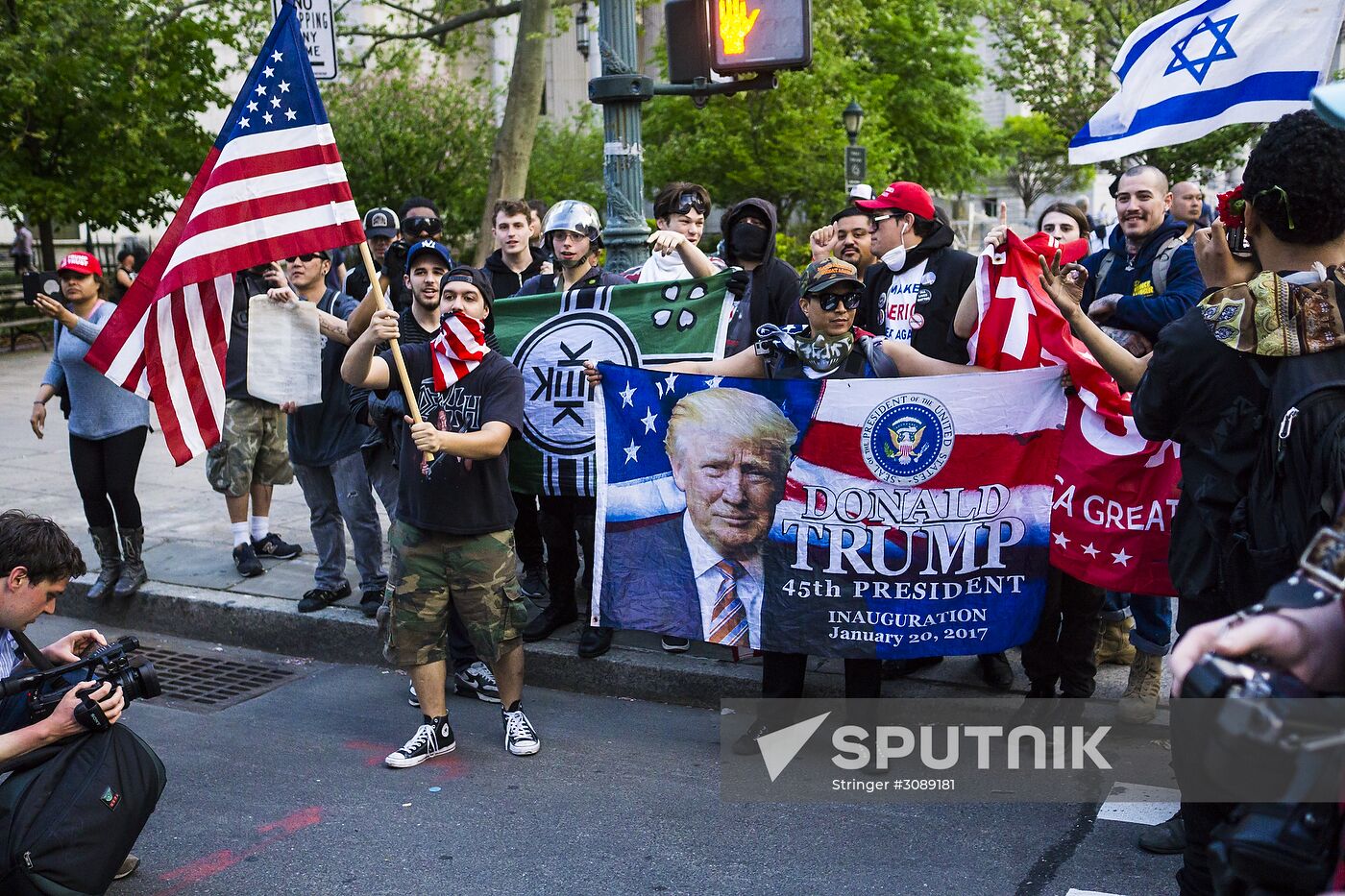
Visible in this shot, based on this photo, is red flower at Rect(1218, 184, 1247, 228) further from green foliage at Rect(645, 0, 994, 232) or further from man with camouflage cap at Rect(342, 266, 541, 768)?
green foliage at Rect(645, 0, 994, 232)

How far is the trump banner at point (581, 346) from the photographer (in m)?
6.26

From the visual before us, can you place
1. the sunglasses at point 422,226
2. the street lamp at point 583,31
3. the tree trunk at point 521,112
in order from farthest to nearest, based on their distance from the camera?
1. the street lamp at point 583,31
2. the tree trunk at point 521,112
3. the sunglasses at point 422,226

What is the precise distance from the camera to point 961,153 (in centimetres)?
3316

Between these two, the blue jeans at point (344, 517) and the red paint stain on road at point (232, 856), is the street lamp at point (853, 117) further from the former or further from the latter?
the red paint stain on road at point (232, 856)

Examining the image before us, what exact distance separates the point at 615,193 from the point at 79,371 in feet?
10.1

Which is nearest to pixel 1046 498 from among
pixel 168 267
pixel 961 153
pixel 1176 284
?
pixel 1176 284

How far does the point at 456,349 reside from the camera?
5180 mm

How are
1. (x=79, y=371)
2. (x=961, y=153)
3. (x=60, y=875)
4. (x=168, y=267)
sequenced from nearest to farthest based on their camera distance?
(x=60, y=875), (x=168, y=267), (x=79, y=371), (x=961, y=153)

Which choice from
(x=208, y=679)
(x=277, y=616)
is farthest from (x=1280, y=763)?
(x=277, y=616)

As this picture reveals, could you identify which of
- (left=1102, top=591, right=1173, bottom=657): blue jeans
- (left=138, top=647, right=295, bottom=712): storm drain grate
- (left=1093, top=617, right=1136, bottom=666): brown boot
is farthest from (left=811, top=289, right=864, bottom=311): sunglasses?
A: (left=138, top=647, right=295, bottom=712): storm drain grate

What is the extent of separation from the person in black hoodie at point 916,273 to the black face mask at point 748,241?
1.71ft

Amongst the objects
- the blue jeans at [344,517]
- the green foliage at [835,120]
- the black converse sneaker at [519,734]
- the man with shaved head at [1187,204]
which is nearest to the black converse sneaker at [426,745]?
the black converse sneaker at [519,734]

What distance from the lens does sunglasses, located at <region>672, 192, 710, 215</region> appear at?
6.62m

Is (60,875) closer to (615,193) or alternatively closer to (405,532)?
(405,532)
